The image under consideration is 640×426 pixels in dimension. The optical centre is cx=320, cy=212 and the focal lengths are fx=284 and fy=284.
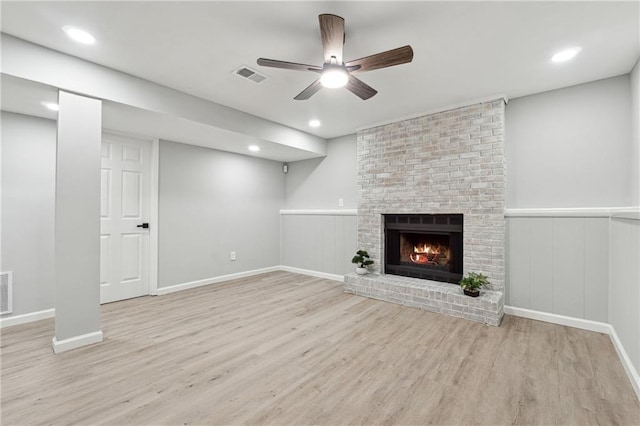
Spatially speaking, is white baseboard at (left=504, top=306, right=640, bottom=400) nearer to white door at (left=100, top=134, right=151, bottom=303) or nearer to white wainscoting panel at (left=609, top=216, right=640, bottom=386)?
white wainscoting panel at (left=609, top=216, right=640, bottom=386)

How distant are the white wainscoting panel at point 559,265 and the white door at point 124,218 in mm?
4762

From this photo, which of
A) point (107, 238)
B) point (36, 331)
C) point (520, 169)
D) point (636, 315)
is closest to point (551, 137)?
point (520, 169)

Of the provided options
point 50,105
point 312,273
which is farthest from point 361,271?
point 50,105

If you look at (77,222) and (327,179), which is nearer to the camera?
(77,222)

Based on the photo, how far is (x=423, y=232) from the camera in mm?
3975

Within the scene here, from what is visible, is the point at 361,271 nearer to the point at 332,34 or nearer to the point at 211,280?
the point at 211,280

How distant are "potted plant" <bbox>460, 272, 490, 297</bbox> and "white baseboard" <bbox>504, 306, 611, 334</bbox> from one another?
0.47 m

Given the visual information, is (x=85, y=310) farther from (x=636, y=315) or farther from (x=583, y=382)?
(x=636, y=315)

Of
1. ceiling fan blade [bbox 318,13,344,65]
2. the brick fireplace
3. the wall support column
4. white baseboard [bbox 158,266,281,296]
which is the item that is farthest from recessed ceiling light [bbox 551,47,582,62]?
white baseboard [bbox 158,266,281,296]

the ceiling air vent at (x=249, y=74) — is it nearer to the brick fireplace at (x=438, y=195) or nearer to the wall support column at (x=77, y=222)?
the wall support column at (x=77, y=222)

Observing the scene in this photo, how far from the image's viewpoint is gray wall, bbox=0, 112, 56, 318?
3000 mm

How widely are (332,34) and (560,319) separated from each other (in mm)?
3543

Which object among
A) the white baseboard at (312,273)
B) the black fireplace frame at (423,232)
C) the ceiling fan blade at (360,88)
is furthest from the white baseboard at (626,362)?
the white baseboard at (312,273)

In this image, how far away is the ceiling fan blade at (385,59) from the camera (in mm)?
1913
